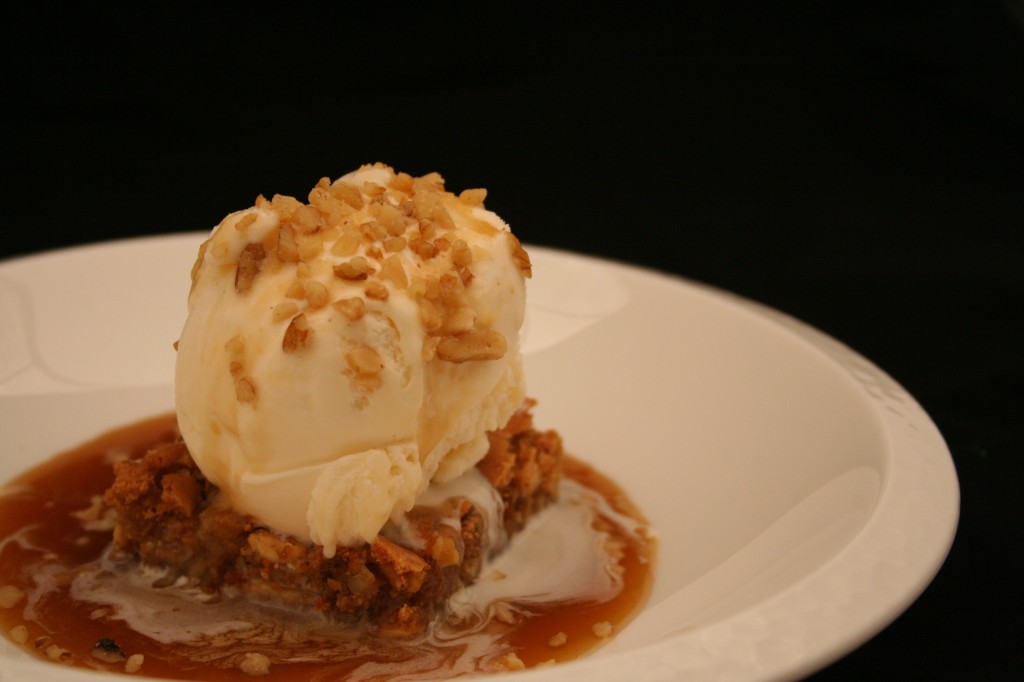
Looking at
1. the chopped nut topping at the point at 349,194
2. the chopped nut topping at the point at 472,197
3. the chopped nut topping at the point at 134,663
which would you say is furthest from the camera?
Answer: the chopped nut topping at the point at 472,197

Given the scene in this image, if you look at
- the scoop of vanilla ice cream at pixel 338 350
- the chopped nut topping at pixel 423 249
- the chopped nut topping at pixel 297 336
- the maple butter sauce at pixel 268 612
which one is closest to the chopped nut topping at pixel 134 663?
the maple butter sauce at pixel 268 612

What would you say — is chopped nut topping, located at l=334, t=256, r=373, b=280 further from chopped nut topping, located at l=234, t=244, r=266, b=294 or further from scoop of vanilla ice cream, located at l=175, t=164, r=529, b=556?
chopped nut topping, located at l=234, t=244, r=266, b=294

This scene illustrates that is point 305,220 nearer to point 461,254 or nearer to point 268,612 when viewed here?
point 461,254

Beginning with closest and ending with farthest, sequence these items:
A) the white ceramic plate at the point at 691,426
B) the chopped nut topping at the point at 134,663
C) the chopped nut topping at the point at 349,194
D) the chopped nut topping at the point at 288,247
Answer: the white ceramic plate at the point at 691,426 < the chopped nut topping at the point at 134,663 < the chopped nut topping at the point at 288,247 < the chopped nut topping at the point at 349,194

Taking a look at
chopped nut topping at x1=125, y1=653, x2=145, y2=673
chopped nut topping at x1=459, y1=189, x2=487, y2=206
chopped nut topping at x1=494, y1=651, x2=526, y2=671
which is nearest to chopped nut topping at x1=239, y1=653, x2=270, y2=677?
chopped nut topping at x1=125, y1=653, x2=145, y2=673

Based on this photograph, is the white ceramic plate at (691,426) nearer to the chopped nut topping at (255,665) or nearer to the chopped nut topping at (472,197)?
the chopped nut topping at (255,665)

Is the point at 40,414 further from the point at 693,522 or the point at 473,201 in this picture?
the point at 693,522

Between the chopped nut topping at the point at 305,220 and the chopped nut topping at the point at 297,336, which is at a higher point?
the chopped nut topping at the point at 305,220

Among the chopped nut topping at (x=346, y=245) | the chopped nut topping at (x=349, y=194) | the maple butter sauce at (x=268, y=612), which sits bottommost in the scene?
the maple butter sauce at (x=268, y=612)

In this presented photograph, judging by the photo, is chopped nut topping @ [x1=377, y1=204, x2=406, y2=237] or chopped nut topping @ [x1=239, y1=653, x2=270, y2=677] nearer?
chopped nut topping @ [x1=239, y1=653, x2=270, y2=677]
